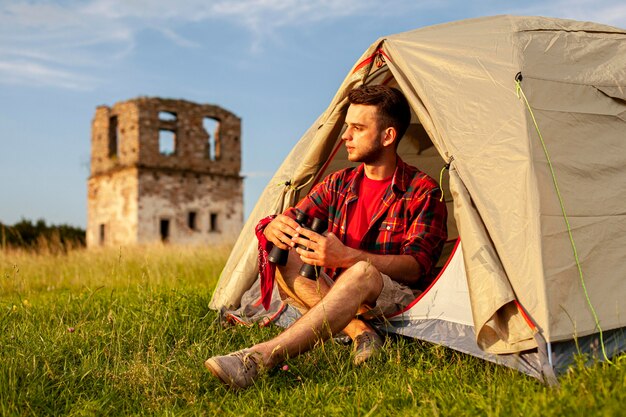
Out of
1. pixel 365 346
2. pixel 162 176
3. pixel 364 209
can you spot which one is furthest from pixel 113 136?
pixel 365 346

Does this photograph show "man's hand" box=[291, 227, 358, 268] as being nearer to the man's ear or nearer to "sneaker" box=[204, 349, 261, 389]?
"sneaker" box=[204, 349, 261, 389]

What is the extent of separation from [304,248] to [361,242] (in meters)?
0.47

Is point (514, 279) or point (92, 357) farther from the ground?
point (514, 279)

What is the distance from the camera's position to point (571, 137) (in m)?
3.44

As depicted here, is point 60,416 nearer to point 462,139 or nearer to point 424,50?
point 462,139

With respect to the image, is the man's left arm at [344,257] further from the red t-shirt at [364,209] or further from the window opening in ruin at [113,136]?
the window opening in ruin at [113,136]

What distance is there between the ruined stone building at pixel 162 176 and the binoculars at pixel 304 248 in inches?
757

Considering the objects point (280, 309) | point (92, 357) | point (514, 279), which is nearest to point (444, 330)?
point (514, 279)

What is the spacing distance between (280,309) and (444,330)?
1260 mm

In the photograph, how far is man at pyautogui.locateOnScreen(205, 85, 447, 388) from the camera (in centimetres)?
313

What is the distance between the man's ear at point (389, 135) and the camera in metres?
3.85

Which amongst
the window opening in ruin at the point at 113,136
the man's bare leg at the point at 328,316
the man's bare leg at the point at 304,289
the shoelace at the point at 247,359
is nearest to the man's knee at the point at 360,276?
the man's bare leg at the point at 328,316

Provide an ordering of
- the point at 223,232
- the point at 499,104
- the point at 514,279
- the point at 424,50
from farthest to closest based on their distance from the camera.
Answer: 1. the point at 223,232
2. the point at 424,50
3. the point at 499,104
4. the point at 514,279

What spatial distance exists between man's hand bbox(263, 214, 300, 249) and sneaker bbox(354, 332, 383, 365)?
60 centimetres
